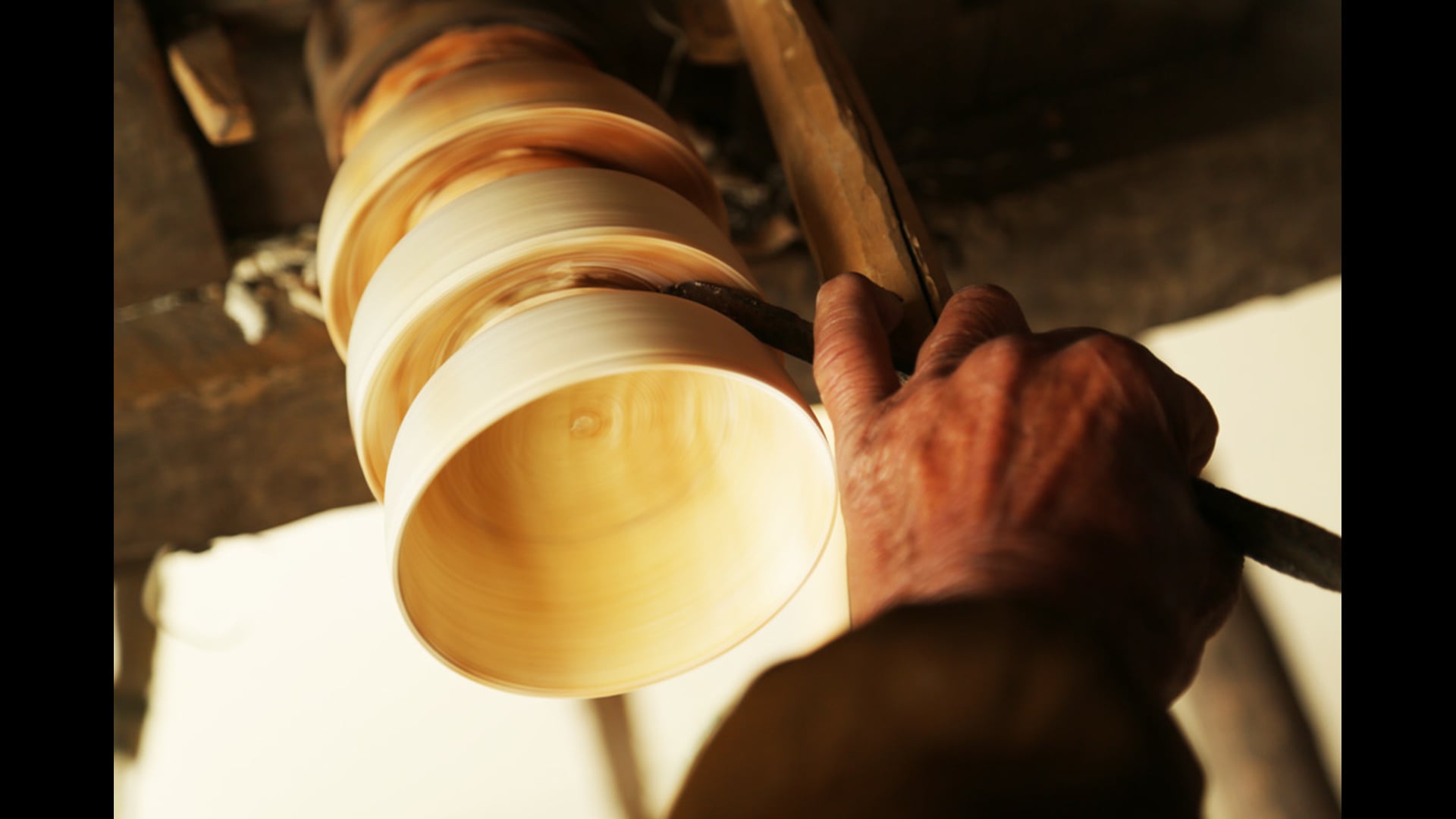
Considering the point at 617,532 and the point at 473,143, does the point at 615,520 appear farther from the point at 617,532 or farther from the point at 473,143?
the point at 473,143

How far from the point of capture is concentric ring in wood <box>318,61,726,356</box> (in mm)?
1197

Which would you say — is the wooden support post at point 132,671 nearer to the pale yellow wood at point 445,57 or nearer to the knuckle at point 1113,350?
the pale yellow wood at point 445,57

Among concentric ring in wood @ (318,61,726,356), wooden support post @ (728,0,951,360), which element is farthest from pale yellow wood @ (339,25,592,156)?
wooden support post @ (728,0,951,360)

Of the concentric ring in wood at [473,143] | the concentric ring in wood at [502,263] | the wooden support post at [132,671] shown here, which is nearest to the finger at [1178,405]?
the concentric ring in wood at [502,263]

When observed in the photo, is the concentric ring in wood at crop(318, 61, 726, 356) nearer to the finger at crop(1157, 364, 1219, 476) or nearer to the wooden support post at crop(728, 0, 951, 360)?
the wooden support post at crop(728, 0, 951, 360)

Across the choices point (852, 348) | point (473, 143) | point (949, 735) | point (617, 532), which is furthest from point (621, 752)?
point (949, 735)

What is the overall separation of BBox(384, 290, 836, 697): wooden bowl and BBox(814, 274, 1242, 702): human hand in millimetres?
144

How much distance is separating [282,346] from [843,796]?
5.50ft

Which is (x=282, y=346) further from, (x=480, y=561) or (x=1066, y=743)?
(x=1066, y=743)

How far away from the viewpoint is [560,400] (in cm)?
117

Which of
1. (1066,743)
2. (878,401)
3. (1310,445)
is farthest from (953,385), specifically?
(1310,445)

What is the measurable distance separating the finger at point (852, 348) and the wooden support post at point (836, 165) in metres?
0.09

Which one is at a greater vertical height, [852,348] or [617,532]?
[852,348]

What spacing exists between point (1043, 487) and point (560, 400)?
0.61 meters
